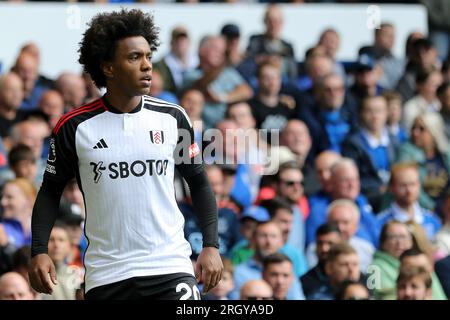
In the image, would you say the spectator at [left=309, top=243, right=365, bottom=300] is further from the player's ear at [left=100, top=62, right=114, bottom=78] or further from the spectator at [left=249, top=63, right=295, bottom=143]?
the player's ear at [left=100, top=62, right=114, bottom=78]

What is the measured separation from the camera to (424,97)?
11664mm

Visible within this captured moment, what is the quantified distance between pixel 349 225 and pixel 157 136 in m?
4.42

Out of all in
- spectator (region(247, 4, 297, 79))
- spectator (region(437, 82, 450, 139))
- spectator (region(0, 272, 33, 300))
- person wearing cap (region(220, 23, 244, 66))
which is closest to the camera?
spectator (region(0, 272, 33, 300))

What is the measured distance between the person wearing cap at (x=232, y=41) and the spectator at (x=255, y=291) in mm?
2812

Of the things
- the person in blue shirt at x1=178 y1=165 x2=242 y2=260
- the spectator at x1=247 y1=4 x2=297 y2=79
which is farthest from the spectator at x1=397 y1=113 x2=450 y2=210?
the person in blue shirt at x1=178 y1=165 x2=242 y2=260

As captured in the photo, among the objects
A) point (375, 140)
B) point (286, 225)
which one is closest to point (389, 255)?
point (286, 225)

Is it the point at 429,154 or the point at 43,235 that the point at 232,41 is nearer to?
the point at 429,154

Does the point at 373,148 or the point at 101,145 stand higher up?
the point at 373,148

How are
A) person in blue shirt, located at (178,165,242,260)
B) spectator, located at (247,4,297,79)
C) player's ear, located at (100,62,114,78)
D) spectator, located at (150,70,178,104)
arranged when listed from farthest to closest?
1. spectator, located at (247,4,297,79)
2. spectator, located at (150,70,178,104)
3. person in blue shirt, located at (178,165,242,260)
4. player's ear, located at (100,62,114,78)

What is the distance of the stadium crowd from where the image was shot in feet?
30.9

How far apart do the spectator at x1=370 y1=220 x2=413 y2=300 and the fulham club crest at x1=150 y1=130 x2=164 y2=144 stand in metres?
4.09

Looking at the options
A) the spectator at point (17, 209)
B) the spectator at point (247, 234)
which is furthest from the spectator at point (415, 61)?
the spectator at point (17, 209)

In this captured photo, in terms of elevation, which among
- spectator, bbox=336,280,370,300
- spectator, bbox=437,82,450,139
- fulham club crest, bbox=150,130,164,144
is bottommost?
spectator, bbox=336,280,370,300

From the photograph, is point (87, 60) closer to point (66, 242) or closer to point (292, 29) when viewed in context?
point (66, 242)
